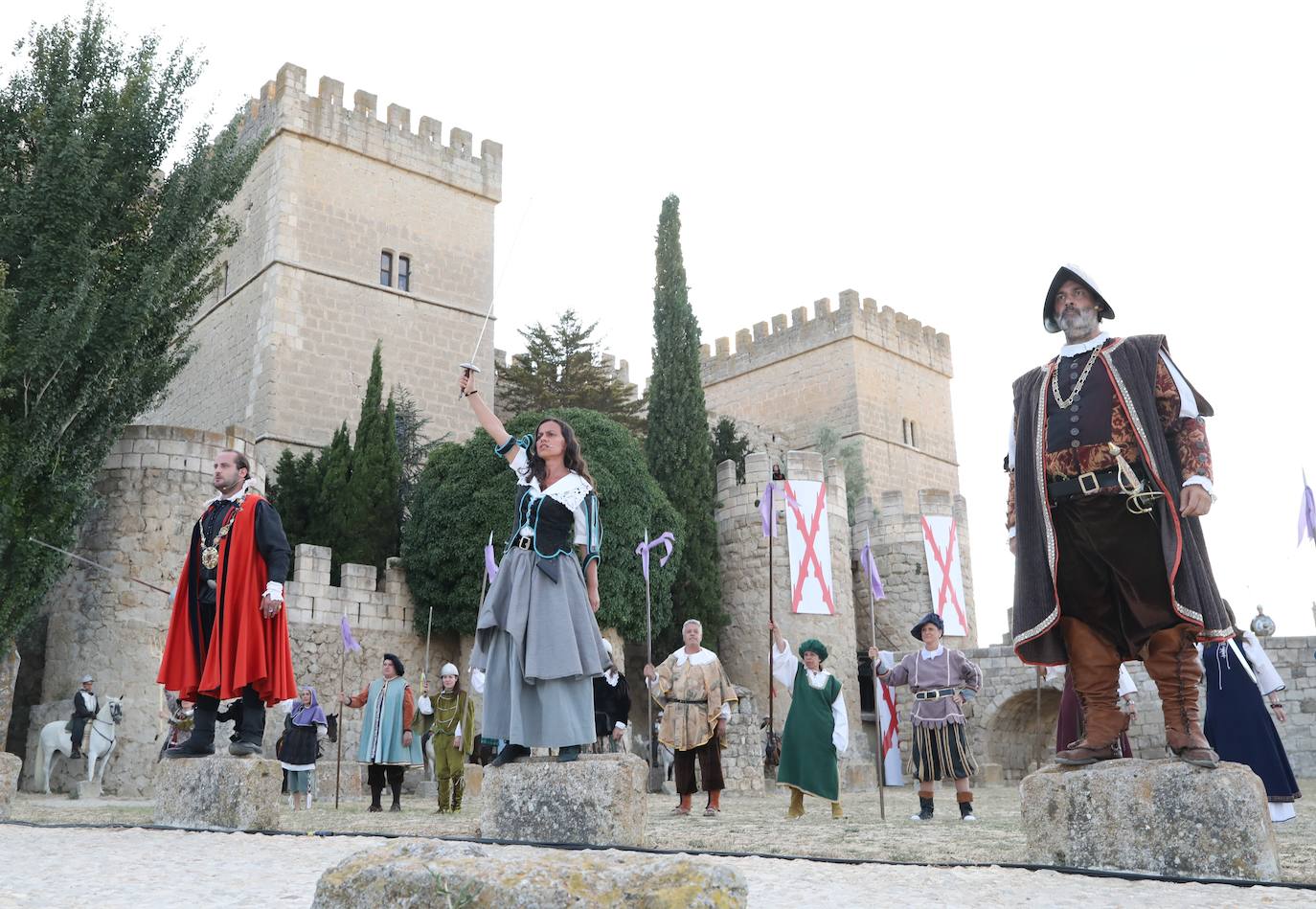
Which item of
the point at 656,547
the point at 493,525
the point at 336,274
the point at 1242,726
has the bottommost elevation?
the point at 1242,726

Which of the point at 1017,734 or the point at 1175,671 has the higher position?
the point at 1175,671

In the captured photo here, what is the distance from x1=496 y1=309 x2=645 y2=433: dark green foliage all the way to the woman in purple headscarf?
62.8ft

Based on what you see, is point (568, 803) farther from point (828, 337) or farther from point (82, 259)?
point (828, 337)

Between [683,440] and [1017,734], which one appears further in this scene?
[683,440]

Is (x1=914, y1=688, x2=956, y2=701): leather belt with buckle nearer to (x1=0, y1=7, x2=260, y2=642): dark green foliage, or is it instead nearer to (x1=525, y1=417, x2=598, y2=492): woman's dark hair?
(x1=525, y1=417, x2=598, y2=492): woman's dark hair

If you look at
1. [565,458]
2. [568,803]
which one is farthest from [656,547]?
[568,803]

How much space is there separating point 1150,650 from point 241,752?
443cm

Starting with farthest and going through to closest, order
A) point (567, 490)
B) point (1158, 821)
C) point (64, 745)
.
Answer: point (64, 745) < point (567, 490) < point (1158, 821)

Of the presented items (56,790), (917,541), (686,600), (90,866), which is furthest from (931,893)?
(917,541)

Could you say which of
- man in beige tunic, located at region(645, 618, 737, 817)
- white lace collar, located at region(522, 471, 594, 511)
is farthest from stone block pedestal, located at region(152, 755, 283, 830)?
man in beige tunic, located at region(645, 618, 737, 817)

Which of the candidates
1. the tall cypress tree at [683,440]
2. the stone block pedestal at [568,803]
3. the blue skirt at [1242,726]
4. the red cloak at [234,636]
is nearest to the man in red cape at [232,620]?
the red cloak at [234,636]

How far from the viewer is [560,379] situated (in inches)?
1227

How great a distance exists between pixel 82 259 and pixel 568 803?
1196 centimetres

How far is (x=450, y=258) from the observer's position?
28828 millimetres
